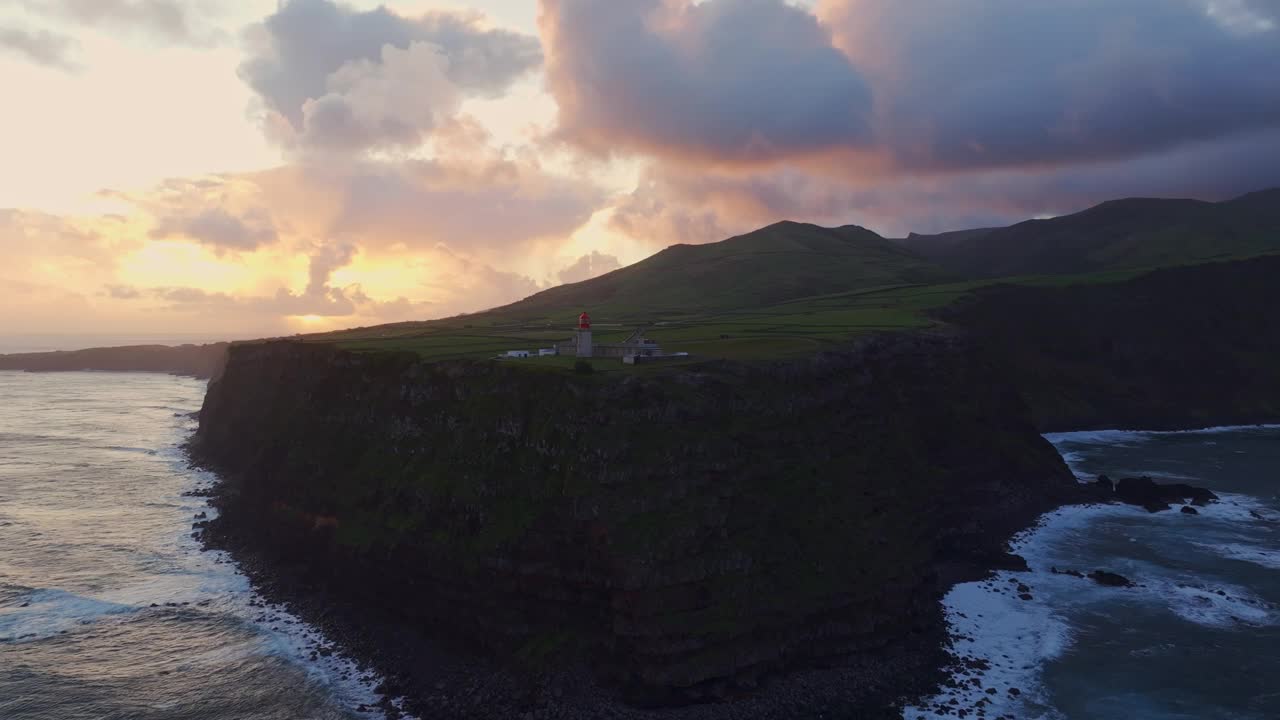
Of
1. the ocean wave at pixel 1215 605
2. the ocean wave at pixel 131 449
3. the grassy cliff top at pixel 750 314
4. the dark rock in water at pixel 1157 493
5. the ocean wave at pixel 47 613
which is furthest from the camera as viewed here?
the ocean wave at pixel 131 449

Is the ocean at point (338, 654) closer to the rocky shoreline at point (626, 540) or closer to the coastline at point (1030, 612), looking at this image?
the coastline at point (1030, 612)

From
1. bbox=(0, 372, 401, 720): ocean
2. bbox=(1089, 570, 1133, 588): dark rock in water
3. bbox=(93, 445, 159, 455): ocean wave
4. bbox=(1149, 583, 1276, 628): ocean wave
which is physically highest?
bbox=(93, 445, 159, 455): ocean wave

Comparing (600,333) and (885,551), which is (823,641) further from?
(600,333)

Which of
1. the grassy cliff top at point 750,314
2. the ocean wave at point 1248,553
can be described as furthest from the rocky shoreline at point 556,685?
the ocean wave at point 1248,553

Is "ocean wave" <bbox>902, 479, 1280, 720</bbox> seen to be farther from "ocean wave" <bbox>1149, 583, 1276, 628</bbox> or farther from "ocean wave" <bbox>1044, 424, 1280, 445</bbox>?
"ocean wave" <bbox>1044, 424, 1280, 445</bbox>

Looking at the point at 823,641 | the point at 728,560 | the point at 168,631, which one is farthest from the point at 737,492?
the point at 168,631

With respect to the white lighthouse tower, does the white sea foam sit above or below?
below

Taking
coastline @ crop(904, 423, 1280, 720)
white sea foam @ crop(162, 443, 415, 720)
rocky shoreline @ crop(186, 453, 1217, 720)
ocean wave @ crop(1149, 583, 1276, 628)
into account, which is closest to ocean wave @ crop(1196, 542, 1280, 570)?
coastline @ crop(904, 423, 1280, 720)
